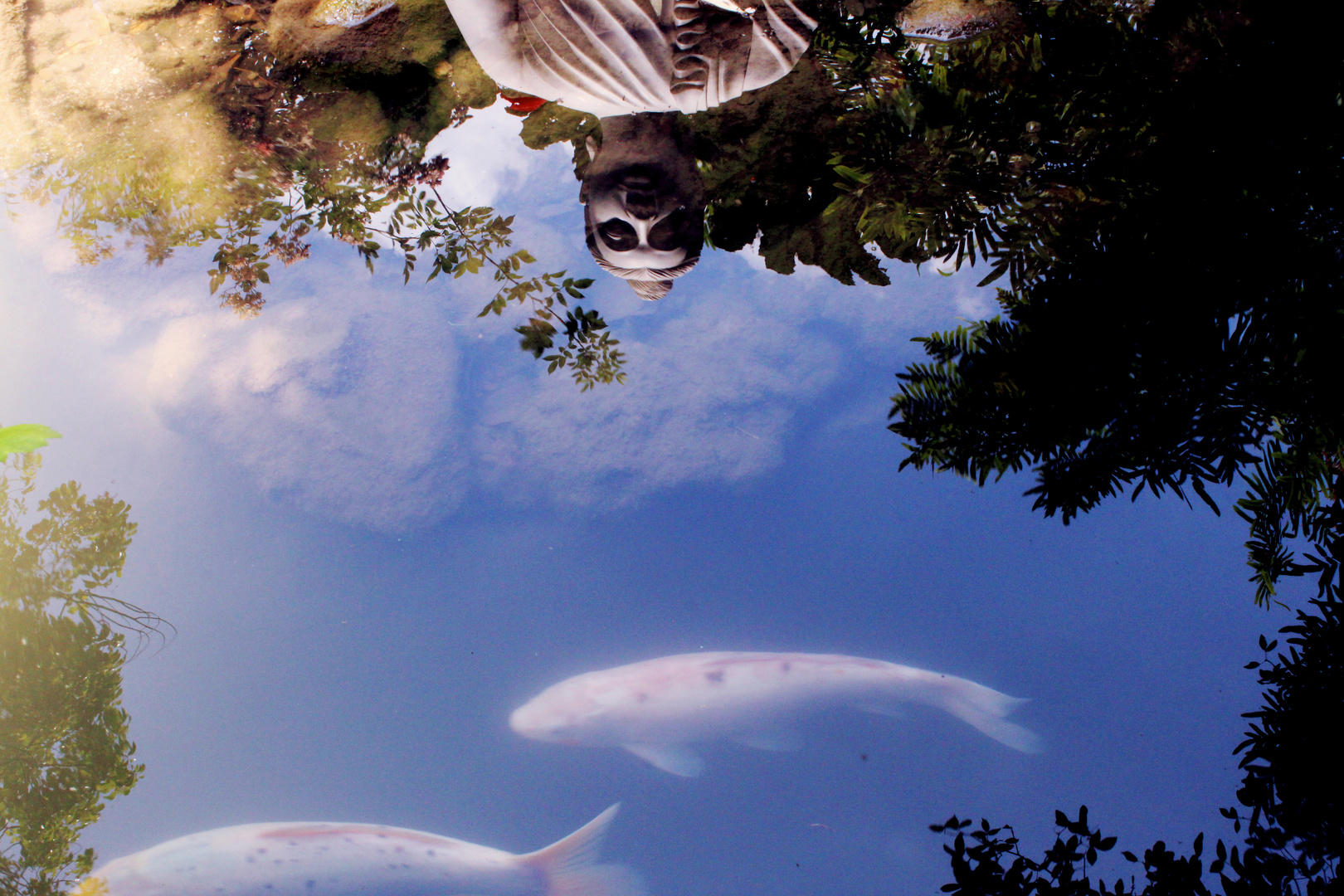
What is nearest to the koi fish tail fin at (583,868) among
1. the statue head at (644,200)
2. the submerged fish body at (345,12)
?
the statue head at (644,200)

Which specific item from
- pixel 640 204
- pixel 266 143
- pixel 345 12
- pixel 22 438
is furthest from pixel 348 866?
pixel 345 12

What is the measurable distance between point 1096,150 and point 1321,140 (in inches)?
20.7

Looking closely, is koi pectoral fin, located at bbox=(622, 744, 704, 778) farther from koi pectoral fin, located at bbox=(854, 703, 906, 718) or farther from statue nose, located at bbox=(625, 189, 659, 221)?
statue nose, located at bbox=(625, 189, 659, 221)

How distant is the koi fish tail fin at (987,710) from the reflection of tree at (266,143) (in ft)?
5.06

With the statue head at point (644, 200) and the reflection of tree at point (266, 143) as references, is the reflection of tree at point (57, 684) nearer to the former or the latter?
the reflection of tree at point (266, 143)

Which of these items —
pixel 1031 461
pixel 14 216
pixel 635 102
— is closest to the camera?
pixel 635 102

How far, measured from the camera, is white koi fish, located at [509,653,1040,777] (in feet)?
7.04

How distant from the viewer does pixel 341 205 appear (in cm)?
235

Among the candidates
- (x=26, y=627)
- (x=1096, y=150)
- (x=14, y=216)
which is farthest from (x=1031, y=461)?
(x=14, y=216)

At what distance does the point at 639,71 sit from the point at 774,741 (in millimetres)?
1967

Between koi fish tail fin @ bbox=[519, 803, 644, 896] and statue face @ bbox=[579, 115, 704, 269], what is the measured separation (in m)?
1.70

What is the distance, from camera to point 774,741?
214cm

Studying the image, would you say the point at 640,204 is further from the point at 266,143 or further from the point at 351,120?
the point at 266,143

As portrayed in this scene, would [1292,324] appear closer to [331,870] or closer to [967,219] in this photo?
[967,219]
